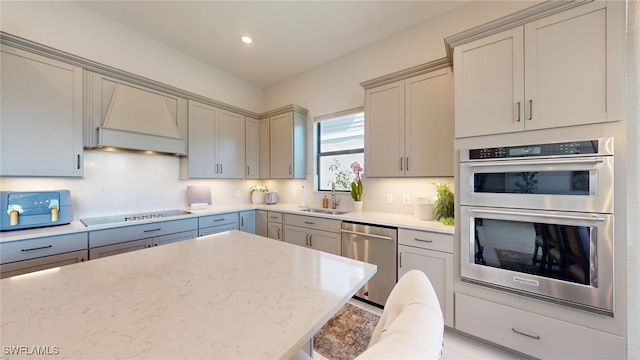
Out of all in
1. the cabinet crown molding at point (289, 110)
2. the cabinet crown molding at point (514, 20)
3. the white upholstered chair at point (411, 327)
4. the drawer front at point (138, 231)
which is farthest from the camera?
the cabinet crown molding at point (289, 110)

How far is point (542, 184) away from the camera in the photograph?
1576mm

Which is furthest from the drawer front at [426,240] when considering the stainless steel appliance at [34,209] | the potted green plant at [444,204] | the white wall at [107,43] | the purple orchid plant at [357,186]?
the white wall at [107,43]

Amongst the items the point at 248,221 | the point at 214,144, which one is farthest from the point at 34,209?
the point at 248,221

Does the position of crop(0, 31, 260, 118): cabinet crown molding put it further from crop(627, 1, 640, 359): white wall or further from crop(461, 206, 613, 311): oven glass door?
crop(627, 1, 640, 359): white wall

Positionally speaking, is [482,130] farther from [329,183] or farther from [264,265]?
[329,183]

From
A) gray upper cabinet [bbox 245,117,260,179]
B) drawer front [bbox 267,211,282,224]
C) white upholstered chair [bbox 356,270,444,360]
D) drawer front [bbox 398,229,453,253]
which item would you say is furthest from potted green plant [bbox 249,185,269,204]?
white upholstered chair [bbox 356,270,444,360]

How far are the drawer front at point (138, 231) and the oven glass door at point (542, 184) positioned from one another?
2984mm

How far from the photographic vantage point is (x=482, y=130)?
1778 millimetres

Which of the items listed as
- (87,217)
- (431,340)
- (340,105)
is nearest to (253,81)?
(340,105)

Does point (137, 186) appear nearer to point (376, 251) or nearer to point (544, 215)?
point (376, 251)

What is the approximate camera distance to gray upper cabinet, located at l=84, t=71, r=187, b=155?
2264mm

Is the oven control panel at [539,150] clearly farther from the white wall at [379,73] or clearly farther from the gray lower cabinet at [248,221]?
the gray lower cabinet at [248,221]

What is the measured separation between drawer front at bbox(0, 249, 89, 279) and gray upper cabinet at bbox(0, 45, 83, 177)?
28.7 inches

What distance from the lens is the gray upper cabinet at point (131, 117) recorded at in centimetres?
226
